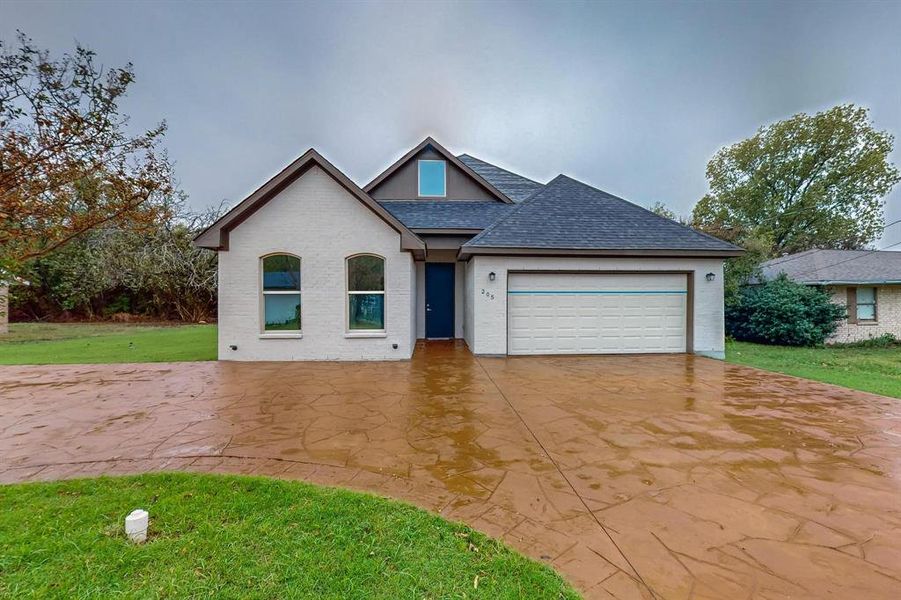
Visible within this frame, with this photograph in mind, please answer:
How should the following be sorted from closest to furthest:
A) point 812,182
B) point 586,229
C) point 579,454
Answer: point 579,454
point 586,229
point 812,182

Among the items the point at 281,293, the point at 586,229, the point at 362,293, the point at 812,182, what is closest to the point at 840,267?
the point at 586,229

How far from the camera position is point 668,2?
11.4 meters

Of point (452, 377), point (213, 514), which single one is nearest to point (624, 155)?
point (452, 377)

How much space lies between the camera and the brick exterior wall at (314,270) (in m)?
9.30

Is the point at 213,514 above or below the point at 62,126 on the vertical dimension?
below

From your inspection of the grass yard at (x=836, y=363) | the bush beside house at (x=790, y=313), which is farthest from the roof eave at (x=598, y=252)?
the bush beside house at (x=790, y=313)

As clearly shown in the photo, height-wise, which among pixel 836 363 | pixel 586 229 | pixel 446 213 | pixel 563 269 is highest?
pixel 446 213

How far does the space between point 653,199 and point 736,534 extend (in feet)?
111

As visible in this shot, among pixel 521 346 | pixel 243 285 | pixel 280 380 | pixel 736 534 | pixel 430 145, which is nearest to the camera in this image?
pixel 736 534

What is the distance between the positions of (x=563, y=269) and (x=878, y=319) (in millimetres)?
15936

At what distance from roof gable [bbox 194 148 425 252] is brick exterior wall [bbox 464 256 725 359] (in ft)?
7.47

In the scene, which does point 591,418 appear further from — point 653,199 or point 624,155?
point 653,199

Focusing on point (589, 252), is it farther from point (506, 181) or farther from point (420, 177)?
point (506, 181)

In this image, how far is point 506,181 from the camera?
16016mm
